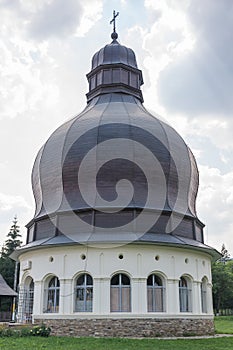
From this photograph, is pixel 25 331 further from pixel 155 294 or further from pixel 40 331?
pixel 155 294

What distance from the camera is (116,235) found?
69.5 ft

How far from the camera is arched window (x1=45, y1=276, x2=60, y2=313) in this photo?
21297mm

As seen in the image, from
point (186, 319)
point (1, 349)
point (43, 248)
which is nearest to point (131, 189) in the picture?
point (43, 248)

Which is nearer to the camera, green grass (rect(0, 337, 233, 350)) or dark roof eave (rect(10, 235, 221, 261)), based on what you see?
green grass (rect(0, 337, 233, 350))

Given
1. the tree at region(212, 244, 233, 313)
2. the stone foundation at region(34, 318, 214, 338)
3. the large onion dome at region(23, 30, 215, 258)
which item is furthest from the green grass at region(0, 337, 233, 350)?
the tree at region(212, 244, 233, 313)

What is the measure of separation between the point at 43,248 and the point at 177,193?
8.19 metres

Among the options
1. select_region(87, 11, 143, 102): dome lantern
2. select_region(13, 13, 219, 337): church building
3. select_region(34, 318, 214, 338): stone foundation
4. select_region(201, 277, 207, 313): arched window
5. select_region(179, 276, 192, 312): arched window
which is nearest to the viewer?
select_region(34, 318, 214, 338): stone foundation

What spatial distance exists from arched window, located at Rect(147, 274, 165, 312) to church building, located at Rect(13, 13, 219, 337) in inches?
1.9

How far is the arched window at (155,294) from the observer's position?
2069cm

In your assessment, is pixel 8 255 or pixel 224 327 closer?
pixel 224 327

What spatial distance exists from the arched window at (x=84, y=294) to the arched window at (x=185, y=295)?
477cm

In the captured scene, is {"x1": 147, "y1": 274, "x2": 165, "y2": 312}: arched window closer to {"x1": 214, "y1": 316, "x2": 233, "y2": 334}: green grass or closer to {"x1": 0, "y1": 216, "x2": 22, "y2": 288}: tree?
{"x1": 214, "y1": 316, "x2": 233, "y2": 334}: green grass

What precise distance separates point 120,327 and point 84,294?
2.38m

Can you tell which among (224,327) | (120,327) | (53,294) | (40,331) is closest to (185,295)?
(120,327)
